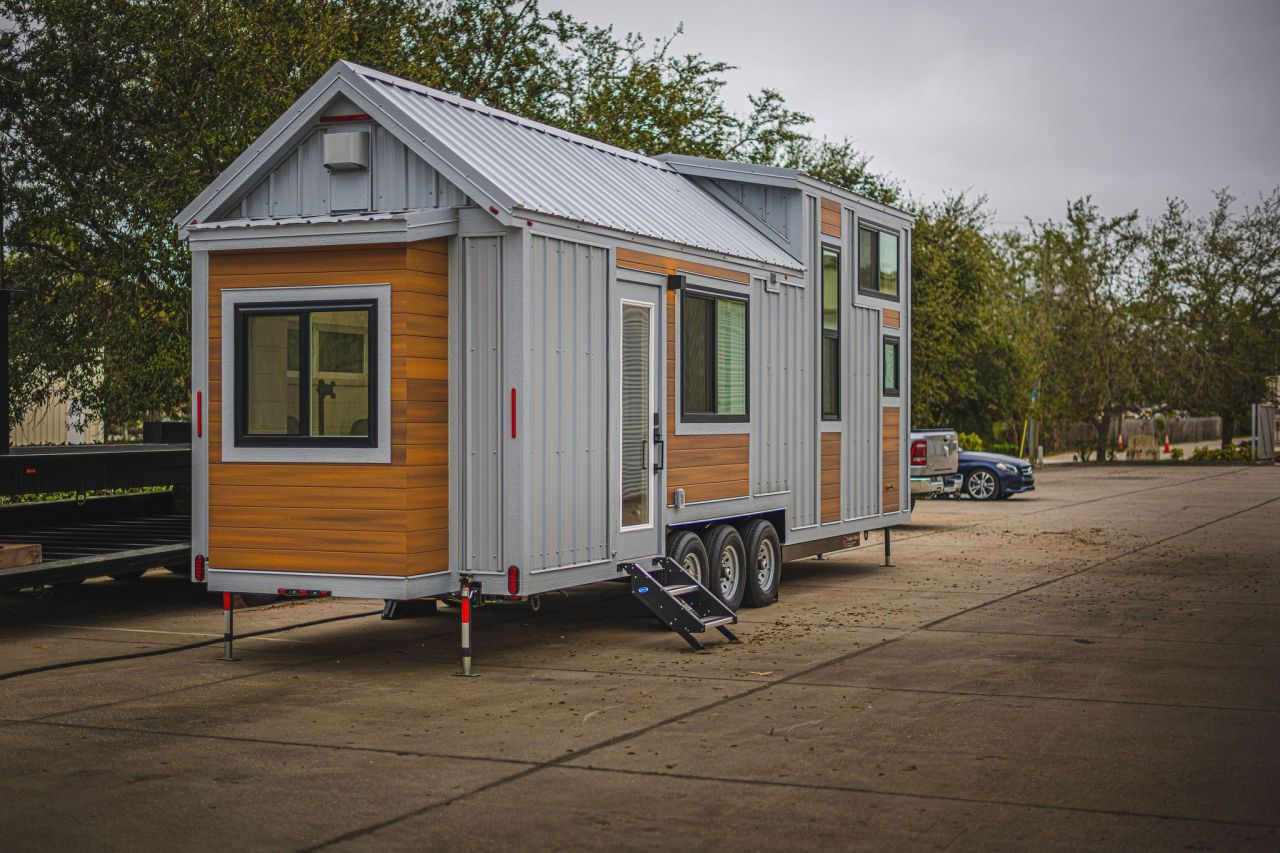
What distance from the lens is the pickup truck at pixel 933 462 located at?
25.4m

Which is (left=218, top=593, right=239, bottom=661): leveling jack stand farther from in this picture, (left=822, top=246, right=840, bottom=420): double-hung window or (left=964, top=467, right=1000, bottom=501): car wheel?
(left=964, top=467, right=1000, bottom=501): car wheel

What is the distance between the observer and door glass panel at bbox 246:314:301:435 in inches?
424

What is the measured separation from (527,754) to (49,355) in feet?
47.3

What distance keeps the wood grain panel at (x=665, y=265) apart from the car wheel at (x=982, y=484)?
59.1 ft

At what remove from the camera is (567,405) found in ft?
36.3

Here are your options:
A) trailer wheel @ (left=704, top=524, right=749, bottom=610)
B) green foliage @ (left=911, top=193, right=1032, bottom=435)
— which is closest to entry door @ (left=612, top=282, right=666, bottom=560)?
trailer wheel @ (left=704, top=524, right=749, bottom=610)

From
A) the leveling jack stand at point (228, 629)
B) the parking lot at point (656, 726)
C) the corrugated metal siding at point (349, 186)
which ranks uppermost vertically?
the corrugated metal siding at point (349, 186)

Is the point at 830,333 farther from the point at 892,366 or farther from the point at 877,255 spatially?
the point at 892,366

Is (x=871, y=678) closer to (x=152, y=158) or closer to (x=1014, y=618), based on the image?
(x=1014, y=618)

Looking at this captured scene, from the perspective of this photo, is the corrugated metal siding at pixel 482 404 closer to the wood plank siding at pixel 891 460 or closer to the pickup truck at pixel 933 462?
the wood plank siding at pixel 891 460

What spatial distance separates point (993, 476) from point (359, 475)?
22.1m

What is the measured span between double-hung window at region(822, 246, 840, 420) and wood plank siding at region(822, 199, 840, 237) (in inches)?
7.2

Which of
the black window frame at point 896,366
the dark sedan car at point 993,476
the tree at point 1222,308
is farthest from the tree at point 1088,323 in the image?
the black window frame at point 896,366

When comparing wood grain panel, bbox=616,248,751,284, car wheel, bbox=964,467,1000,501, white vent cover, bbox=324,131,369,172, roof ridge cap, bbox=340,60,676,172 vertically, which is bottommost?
car wheel, bbox=964,467,1000,501
